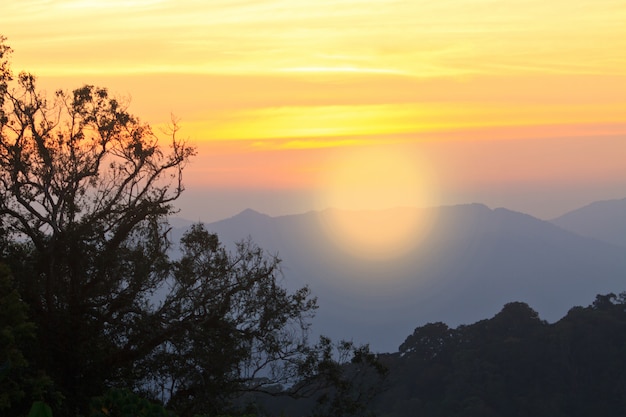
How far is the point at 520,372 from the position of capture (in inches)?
3521

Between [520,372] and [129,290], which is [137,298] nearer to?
[129,290]

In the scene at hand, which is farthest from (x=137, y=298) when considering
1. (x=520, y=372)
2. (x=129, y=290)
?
(x=520, y=372)

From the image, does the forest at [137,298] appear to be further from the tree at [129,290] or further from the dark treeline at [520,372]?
the dark treeline at [520,372]

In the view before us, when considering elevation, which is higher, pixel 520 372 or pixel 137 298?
pixel 520 372

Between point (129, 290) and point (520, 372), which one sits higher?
point (520, 372)

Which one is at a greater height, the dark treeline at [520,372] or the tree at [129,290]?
the dark treeline at [520,372]

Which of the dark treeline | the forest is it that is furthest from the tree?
the dark treeline

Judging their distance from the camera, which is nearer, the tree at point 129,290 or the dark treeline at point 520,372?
the tree at point 129,290

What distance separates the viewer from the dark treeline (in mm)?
86312

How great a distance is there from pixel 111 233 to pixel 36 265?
2.53m

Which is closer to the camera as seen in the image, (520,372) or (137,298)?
(137,298)

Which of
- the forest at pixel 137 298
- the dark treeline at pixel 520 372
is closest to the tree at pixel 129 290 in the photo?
the forest at pixel 137 298

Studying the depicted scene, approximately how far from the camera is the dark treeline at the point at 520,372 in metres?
86.3

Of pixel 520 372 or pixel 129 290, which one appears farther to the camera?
pixel 520 372
